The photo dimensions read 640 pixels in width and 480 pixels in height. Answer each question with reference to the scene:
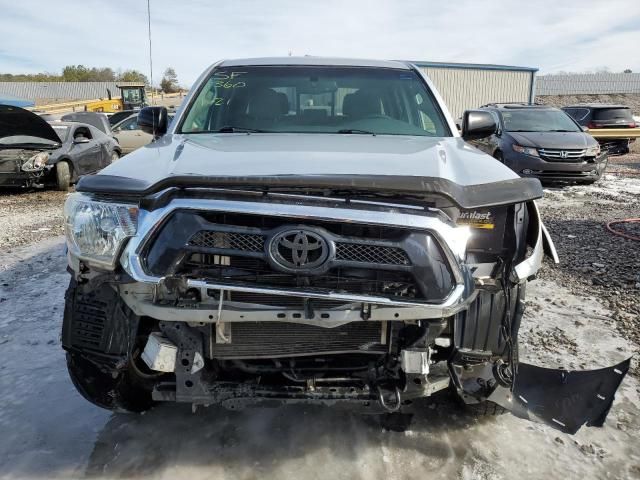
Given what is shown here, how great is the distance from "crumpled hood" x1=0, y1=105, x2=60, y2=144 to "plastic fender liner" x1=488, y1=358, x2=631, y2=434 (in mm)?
9402

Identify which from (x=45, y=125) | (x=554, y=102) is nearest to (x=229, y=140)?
(x=45, y=125)

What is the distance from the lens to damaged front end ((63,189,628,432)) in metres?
1.95

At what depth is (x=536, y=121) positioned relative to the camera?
11.4 m

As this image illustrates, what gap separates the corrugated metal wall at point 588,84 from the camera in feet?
132

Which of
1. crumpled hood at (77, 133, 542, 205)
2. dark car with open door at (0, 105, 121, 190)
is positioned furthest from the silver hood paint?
dark car with open door at (0, 105, 121, 190)

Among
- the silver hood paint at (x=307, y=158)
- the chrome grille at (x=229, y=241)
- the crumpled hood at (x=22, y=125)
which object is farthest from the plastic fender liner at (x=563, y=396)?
the crumpled hood at (x=22, y=125)

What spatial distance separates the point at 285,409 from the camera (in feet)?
9.40

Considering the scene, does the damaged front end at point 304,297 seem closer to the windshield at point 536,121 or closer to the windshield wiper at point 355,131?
the windshield wiper at point 355,131

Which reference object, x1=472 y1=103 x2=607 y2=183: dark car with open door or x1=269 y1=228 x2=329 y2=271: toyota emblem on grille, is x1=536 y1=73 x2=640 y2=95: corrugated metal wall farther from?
x1=269 y1=228 x2=329 y2=271: toyota emblem on grille

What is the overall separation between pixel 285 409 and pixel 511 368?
1263 millimetres

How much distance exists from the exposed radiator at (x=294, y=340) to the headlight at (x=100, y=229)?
0.55m

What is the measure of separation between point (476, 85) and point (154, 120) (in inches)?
1106

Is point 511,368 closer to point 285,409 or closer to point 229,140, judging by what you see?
point 285,409

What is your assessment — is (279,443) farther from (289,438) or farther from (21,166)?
(21,166)
